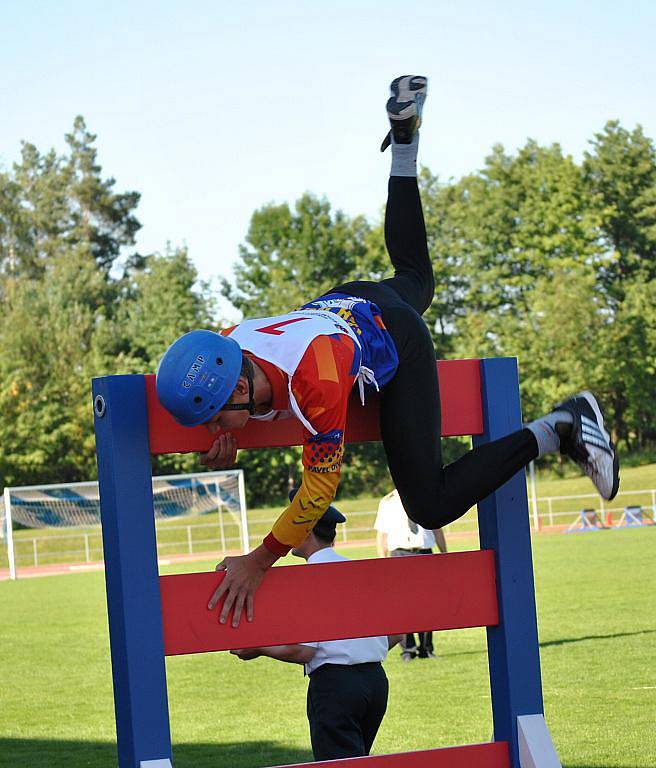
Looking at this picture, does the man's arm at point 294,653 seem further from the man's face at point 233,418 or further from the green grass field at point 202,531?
the green grass field at point 202,531

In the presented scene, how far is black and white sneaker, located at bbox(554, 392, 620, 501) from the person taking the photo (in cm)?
368

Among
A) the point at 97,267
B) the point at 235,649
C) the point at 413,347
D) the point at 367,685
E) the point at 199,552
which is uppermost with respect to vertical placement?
the point at 97,267

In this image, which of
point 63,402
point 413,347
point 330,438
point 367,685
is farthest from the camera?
point 63,402

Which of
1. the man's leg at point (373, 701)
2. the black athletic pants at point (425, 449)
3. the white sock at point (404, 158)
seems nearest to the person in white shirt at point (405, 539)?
the man's leg at point (373, 701)

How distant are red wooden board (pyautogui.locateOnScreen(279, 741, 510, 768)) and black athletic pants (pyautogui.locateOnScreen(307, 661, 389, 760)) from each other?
1706mm

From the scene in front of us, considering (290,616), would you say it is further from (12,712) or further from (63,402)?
(63,402)

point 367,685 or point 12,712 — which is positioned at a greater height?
point 367,685

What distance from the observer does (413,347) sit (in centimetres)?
354

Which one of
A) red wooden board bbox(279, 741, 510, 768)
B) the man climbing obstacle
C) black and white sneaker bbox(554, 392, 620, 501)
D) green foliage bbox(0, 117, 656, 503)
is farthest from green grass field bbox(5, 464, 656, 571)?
red wooden board bbox(279, 741, 510, 768)

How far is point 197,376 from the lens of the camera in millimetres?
3043

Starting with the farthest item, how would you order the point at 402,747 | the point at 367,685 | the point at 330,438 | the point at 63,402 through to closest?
the point at 63,402 → the point at 402,747 → the point at 367,685 → the point at 330,438

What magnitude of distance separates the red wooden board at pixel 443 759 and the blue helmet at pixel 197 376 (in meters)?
1.01

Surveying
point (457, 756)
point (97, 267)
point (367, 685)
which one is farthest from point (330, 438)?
point (97, 267)

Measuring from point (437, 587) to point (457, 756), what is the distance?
486mm
